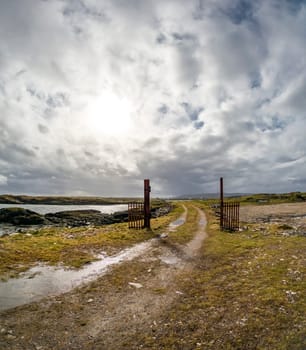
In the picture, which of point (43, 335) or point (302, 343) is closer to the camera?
point (302, 343)

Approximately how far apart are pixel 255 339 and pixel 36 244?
15.5 metres

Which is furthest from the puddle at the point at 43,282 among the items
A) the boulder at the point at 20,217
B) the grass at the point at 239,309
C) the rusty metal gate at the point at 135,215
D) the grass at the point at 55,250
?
the boulder at the point at 20,217

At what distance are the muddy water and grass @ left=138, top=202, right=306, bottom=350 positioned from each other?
14.7 feet

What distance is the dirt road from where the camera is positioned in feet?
21.7

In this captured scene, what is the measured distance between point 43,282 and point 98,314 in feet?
13.7

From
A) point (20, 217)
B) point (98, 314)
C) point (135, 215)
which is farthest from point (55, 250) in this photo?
point (20, 217)

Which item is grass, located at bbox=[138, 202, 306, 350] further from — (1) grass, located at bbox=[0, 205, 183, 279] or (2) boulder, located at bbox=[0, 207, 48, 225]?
(2) boulder, located at bbox=[0, 207, 48, 225]

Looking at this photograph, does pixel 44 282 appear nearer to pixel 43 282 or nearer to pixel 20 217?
pixel 43 282

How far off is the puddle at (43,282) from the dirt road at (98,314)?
0.58 m

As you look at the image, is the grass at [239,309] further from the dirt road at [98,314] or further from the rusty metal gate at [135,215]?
the rusty metal gate at [135,215]

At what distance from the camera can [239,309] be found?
823cm

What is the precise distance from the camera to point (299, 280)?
10.5 m

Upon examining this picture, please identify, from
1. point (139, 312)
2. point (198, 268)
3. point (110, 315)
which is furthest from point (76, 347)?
point (198, 268)

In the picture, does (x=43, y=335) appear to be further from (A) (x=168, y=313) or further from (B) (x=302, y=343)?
(B) (x=302, y=343)
